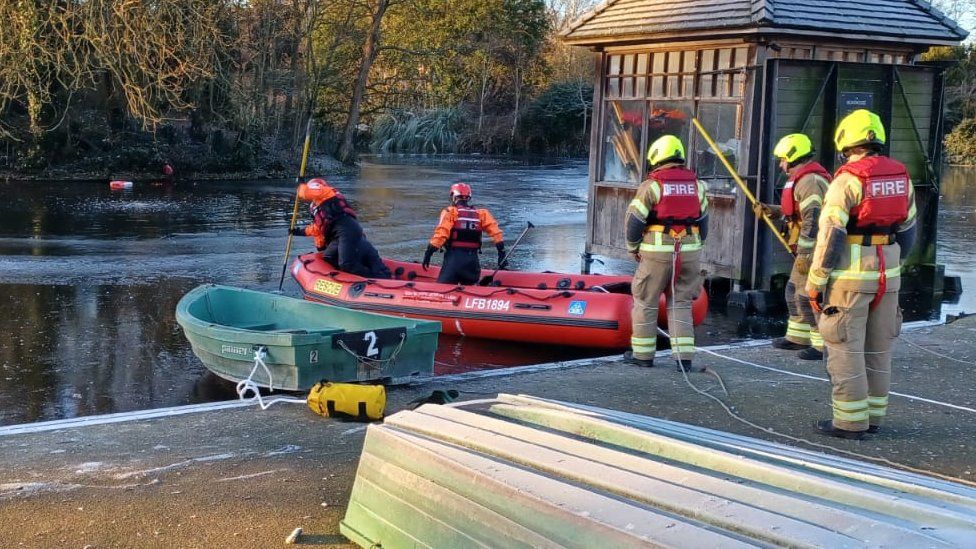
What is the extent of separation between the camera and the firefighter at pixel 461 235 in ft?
35.1

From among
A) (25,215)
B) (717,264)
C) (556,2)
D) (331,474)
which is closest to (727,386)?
(331,474)

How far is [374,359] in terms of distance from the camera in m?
7.46

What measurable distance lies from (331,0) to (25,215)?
15248 millimetres

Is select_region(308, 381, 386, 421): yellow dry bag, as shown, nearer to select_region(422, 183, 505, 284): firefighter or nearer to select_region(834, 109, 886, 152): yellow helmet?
select_region(834, 109, 886, 152): yellow helmet

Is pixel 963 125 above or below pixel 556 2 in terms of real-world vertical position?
below

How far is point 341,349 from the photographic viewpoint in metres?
7.45

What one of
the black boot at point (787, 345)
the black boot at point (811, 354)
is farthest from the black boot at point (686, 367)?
the black boot at point (787, 345)

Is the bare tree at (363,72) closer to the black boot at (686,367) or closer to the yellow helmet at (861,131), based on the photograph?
the black boot at (686,367)

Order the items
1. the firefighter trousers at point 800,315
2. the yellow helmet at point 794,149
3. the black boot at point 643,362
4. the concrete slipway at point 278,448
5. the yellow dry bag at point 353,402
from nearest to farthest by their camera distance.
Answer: the concrete slipway at point 278,448, the yellow dry bag at point 353,402, the black boot at point 643,362, the yellow helmet at point 794,149, the firefighter trousers at point 800,315

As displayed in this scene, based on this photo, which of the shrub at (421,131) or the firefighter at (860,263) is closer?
the firefighter at (860,263)

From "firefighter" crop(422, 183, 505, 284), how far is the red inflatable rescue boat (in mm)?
348

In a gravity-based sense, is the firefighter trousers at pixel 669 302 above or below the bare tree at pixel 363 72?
below

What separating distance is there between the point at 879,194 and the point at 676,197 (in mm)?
2363

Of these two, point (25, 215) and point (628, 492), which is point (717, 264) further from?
point (25, 215)
